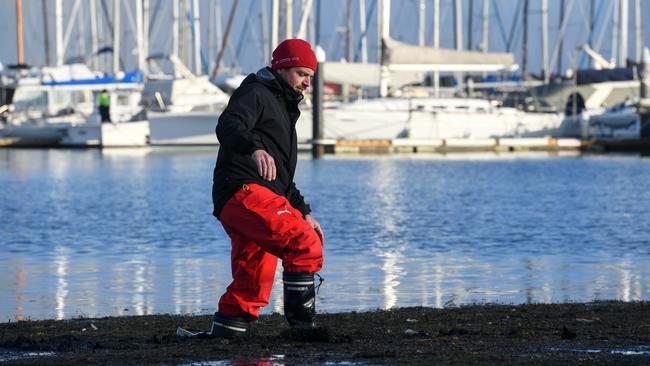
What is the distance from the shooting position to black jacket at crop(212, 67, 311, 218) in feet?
23.5

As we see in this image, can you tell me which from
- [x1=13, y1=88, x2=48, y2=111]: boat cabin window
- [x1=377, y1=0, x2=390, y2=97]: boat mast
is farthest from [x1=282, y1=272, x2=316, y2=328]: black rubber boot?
[x1=13, y1=88, x2=48, y2=111]: boat cabin window

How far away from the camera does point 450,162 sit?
138 feet

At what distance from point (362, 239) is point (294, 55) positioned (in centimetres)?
995

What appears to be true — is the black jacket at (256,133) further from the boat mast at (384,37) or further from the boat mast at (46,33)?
the boat mast at (46,33)

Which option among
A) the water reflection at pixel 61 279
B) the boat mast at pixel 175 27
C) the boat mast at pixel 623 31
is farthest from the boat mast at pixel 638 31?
the water reflection at pixel 61 279

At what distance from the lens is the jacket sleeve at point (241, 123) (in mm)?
7121

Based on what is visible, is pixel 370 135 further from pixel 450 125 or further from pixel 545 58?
pixel 545 58

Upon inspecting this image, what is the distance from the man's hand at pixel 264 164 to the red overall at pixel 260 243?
8.1 inches

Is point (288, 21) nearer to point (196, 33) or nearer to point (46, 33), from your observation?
point (196, 33)

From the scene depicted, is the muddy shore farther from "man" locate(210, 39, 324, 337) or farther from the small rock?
"man" locate(210, 39, 324, 337)

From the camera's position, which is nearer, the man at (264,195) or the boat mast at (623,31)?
the man at (264,195)

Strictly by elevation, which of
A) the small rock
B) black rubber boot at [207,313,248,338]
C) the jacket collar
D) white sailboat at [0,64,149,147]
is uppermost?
the jacket collar

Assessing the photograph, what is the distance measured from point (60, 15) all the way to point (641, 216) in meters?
46.5

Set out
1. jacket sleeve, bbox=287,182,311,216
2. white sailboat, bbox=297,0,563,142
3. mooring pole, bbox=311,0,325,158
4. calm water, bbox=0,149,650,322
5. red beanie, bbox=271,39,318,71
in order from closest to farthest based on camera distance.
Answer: red beanie, bbox=271,39,318,71 → jacket sleeve, bbox=287,182,311,216 → calm water, bbox=0,149,650,322 → mooring pole, bbox=311,0,325,158 → white sailboat, bbox=297,0,563,142
